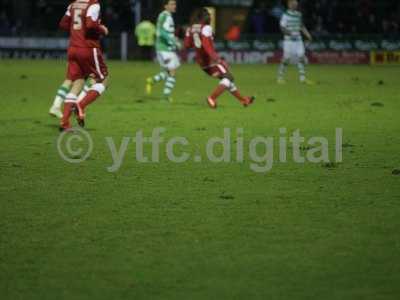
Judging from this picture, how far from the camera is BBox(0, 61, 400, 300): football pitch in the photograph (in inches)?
260

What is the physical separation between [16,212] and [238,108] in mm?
11504

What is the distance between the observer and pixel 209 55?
19859mm

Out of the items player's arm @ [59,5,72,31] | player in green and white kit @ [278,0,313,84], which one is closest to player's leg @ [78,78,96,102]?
player's arm @ [59,5,72,31]

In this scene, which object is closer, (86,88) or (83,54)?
(83,54)

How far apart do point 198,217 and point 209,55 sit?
1143 cm

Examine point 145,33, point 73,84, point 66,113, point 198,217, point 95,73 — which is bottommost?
point 145,33

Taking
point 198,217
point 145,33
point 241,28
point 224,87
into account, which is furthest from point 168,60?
point 241,28

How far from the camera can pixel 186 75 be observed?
3253 centimetres

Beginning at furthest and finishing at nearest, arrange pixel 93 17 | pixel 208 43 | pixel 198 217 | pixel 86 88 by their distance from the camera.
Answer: pixel 208 43 < pixel 86 88 < pixel 93 17 < pixel 198 217

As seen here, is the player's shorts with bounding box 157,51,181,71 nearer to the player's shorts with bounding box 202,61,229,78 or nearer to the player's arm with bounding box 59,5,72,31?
the player's shorts with bounding box 202,61,229,78

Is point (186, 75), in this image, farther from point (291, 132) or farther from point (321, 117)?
point (291, 132)

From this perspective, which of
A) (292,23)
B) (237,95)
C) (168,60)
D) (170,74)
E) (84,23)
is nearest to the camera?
(84,23)

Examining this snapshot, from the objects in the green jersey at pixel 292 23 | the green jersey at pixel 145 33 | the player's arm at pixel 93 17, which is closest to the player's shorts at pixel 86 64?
the player's arm at pixel 93 17

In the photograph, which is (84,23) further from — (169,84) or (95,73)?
(169,84)
